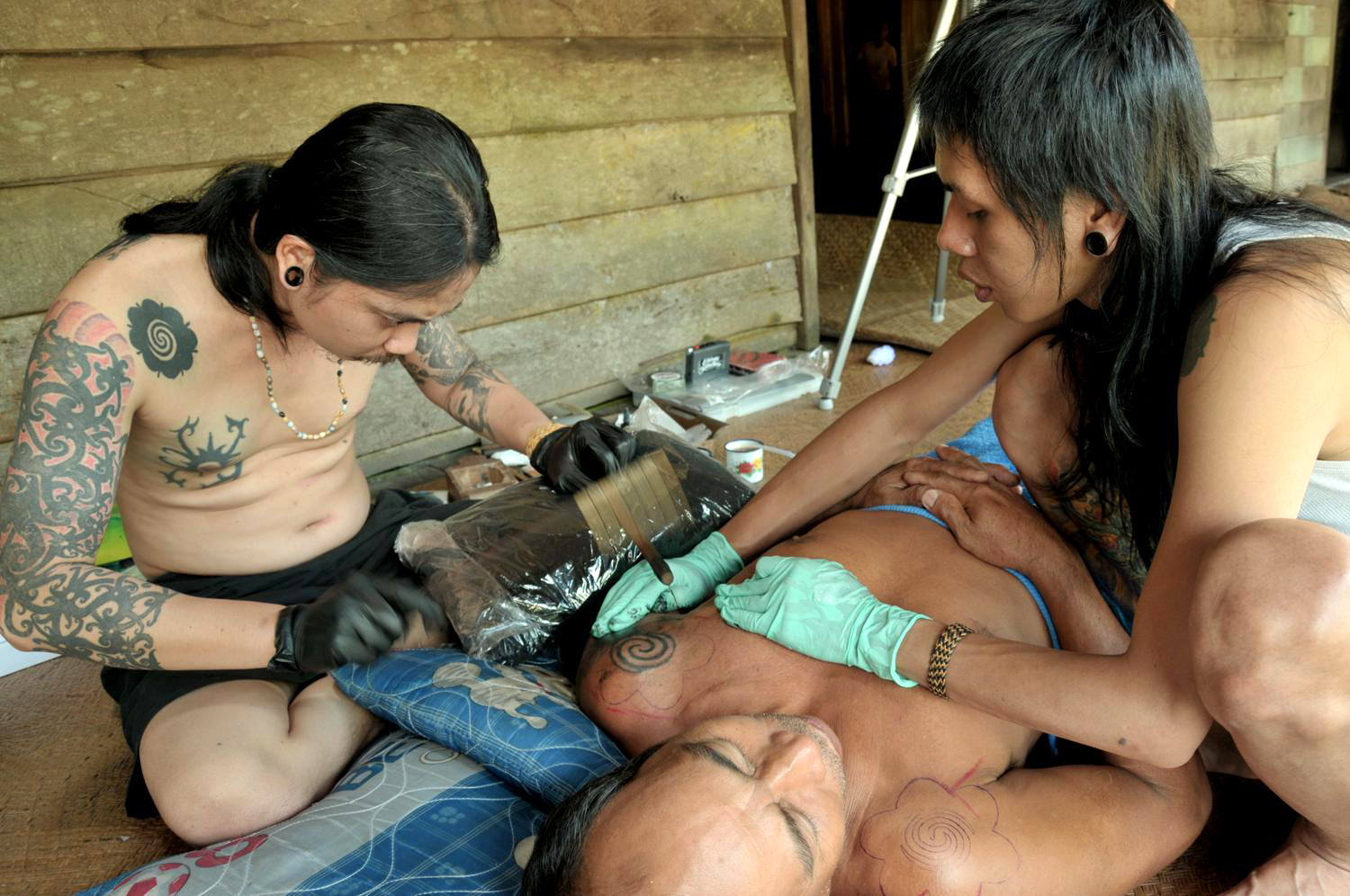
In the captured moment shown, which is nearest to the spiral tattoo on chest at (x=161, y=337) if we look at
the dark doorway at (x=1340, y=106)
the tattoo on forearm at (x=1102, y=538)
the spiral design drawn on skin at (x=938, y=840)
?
the spiral design drawn on skin at (x=938, y=840)

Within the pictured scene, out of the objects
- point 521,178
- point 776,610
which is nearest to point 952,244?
point 776,610

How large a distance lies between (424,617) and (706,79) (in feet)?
9.82

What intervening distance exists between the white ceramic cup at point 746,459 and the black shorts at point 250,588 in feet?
3.27

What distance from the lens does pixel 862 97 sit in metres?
7.61

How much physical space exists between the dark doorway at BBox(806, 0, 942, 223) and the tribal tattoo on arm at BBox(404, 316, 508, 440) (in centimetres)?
497

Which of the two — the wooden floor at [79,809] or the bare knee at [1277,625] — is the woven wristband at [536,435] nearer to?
the wooden floor at [79,809]

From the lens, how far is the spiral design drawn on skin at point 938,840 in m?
1.37

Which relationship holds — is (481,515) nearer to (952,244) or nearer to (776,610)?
(776,610)

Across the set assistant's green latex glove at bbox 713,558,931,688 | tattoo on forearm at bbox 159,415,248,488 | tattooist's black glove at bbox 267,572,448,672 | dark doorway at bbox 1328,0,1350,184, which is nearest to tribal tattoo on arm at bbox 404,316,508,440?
tattoo on forearm at bbox 159,415,248,488

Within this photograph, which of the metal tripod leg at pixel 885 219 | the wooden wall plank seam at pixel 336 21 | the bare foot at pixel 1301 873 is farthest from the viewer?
the metal tripod leg at pixel 885 219

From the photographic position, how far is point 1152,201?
4.50 feet

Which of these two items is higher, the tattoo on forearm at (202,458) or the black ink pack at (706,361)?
the tattoo on forearm at (202,458)

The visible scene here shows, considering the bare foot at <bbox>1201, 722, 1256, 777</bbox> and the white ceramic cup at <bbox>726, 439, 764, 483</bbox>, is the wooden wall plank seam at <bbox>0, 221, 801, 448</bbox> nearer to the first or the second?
the white ceramic cup at <bbox>726, 439, 764, 483</bbox>

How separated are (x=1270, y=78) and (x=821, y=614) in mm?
7349
